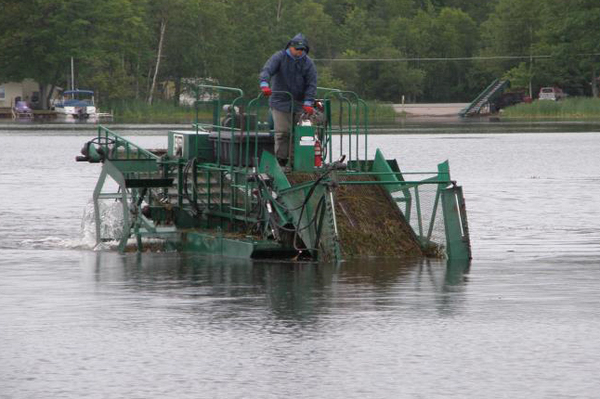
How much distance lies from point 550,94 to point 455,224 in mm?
98427

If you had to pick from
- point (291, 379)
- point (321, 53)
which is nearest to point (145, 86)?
point (321, 53)

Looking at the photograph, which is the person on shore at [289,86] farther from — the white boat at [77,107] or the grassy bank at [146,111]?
the white boat at [77,107]

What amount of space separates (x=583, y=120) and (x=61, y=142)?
45.4 m

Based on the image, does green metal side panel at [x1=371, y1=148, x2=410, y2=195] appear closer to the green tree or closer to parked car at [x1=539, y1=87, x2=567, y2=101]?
parked car at [x1=539, y1=87, x2=567, y2=101]

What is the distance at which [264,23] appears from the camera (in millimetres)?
124688

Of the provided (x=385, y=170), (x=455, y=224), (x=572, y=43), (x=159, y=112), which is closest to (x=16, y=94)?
(x=159, y=112)

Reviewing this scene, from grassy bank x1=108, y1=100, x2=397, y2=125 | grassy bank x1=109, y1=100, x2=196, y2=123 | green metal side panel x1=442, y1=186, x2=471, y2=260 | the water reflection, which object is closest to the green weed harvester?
green metal side panel x1=442, y1=186, x2=471, y2=260

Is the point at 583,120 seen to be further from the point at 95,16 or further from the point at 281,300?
the point at 281,300

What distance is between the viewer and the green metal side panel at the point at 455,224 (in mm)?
17109

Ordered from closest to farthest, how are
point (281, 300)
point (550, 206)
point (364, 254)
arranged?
point (281, 300) → point (364, 254) → point (550, 206)

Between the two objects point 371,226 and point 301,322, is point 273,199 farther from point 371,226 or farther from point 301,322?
point 301,322

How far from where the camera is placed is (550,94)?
114062mm

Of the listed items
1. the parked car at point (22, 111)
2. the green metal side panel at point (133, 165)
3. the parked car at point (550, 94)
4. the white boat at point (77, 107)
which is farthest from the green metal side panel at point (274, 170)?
the parked car at point (550, 94)

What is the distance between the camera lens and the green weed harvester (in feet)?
56.4
